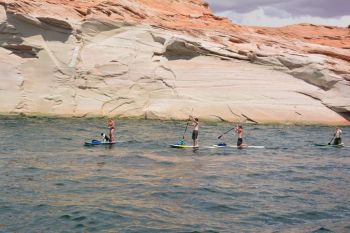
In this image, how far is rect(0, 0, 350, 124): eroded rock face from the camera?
133ft

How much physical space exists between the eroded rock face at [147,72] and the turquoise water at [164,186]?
10.9 meters

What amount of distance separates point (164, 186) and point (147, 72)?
87.4 feet

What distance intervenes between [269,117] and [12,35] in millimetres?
20985

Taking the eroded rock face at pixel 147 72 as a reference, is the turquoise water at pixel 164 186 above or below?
below

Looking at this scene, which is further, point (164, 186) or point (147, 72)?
point (147, 72)

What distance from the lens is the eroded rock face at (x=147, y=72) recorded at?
4056 centimetres

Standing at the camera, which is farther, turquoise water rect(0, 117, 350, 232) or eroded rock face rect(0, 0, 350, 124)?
eroded rock face rect(0, 0, 350, 124)

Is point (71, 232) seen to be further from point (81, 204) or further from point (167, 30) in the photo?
point (167, 30)

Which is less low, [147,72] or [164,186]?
[147,72]

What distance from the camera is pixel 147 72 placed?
1684 inches

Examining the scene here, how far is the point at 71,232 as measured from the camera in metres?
11.8

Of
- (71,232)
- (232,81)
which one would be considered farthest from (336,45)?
(71,232)

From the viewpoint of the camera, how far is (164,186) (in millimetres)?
16812

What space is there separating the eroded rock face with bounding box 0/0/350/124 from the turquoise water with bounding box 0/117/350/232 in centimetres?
1092
